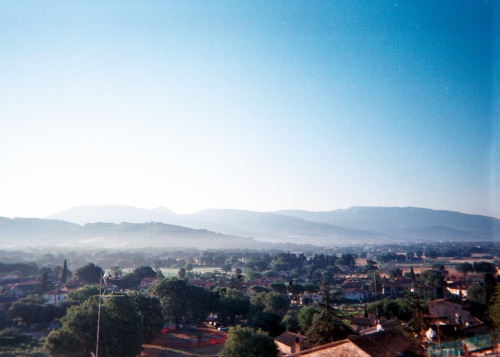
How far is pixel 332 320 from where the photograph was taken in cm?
2086

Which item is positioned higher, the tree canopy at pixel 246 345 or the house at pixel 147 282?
→ the tree canopy at pixel 246 345

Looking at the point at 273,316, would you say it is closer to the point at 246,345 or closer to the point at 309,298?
the point at 246,345

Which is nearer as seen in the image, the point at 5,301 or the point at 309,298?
the point at 5,301

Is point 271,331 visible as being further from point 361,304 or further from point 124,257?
point 124,257

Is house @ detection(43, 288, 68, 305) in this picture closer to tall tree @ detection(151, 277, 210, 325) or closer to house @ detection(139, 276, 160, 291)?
house @ detection(139, 276, 160, 291)

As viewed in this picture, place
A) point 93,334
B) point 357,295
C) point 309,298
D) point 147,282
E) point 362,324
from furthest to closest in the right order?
point 147,282 < point 357,295 < point 309,298 < point 362,324 < point 93,334

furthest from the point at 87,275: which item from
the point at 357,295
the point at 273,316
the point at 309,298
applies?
the point at 357,295

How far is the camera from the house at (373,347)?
527 inches

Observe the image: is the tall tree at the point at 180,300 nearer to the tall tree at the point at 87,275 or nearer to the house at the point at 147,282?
the house at the point at 147,282

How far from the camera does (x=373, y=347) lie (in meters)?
13.7

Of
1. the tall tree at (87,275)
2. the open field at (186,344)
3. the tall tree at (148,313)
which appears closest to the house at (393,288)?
the open field at (186,344)

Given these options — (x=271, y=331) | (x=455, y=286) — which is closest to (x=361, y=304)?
(x=455, y=286)

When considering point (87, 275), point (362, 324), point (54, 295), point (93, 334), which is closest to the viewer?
point (93, 334)

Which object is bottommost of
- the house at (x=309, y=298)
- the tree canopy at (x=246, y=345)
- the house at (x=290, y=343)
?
the house at (x=309, y=298)
